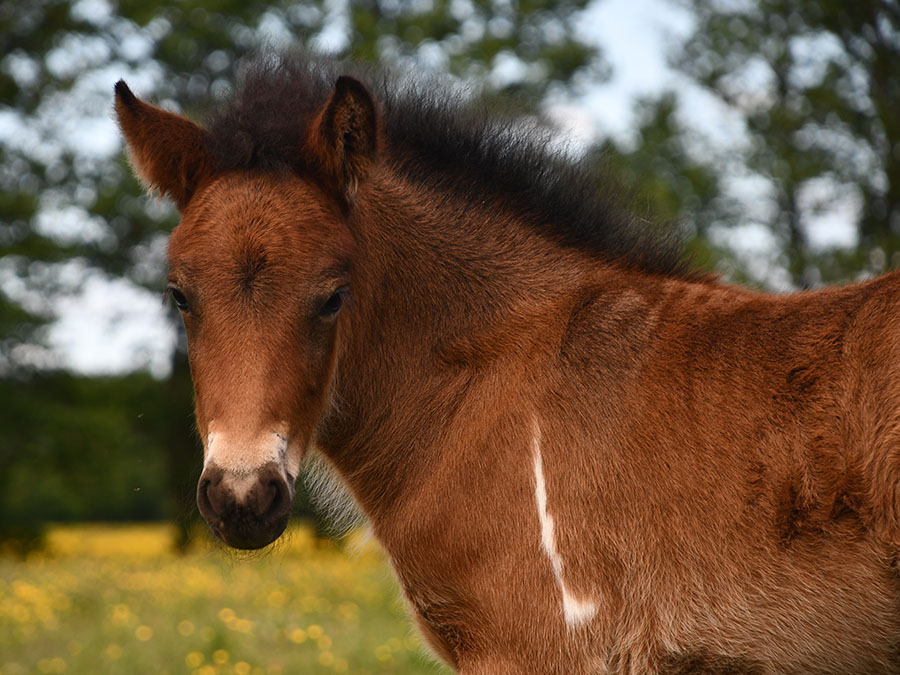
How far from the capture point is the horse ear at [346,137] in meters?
3.35

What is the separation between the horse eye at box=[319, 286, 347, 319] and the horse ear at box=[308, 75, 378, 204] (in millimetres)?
404

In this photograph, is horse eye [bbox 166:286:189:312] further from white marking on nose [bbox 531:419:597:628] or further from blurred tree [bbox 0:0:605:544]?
blurred tree [bbox 0:0:605:544]

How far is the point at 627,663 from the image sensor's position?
3.17 meters

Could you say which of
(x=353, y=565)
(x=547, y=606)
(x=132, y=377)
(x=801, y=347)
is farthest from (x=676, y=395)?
(x=132, y=377)

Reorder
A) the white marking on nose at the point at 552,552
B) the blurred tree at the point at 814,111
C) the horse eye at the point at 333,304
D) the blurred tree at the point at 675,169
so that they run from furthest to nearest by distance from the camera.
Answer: the blurred tree at the point at 675,169 < the blurred tree at the point at 814,111 < the horse eye at the point at 333,304 < the white marking on nose at the point at 552,552

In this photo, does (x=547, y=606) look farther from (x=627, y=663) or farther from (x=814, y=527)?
(x=814, y=527)

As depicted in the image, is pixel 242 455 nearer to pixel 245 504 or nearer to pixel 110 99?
pixel 245 504

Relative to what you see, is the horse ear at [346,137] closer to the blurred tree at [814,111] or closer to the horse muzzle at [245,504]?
the horse muzzle at [245,504]

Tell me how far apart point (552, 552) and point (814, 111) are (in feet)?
51.5

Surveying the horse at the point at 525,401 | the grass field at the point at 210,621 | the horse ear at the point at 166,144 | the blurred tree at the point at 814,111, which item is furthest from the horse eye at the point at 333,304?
the blurred tree at the point at 814,111

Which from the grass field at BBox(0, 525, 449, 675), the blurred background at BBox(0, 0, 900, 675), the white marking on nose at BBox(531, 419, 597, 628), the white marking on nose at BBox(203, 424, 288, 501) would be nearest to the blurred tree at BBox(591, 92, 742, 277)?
the blurred background at BBox(0, 0, 900, 675)

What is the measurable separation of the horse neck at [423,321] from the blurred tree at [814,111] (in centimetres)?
1110

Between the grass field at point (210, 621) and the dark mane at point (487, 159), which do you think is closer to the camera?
the dark mane at point (487, 159)

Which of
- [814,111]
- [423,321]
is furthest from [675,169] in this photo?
[423,321]
